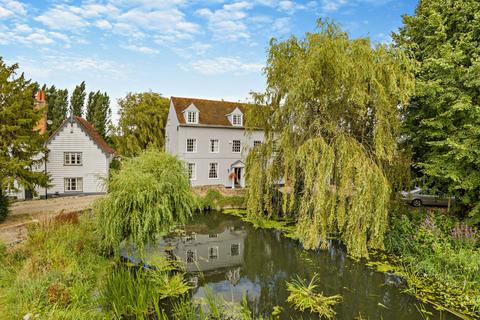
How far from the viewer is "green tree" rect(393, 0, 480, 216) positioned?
10141 millimetres

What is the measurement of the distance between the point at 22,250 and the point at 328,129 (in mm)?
12085

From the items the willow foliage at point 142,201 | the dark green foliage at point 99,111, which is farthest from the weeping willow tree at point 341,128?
the dark green foliage at point 99,111

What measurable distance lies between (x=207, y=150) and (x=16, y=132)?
15.1 meters

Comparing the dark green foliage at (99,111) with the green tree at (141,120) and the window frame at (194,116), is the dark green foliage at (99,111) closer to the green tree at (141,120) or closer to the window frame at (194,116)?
the green tree at (141,120)

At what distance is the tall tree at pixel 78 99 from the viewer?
50000 mm

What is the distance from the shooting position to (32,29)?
1092 cm

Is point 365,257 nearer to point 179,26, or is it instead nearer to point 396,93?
point 396,93

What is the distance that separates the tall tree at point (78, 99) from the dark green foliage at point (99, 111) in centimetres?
118

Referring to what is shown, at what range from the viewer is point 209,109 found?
90.1ft

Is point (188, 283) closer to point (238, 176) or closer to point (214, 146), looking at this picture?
point (214, 146)

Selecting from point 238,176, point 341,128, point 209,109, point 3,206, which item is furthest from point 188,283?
point 209,109

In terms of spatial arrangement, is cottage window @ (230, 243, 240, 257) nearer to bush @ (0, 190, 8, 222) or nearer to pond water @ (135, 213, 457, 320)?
pond water @ (135, 213, 457, 320)

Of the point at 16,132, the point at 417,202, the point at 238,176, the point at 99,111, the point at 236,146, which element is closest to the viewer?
the point at 16,132

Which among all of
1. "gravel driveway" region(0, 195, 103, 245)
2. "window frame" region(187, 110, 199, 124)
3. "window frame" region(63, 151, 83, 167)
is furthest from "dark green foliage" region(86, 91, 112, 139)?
"gravel driveway" region(0, 195, 103, 245)
